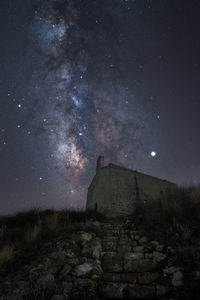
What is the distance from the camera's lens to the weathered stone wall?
45.8 ft

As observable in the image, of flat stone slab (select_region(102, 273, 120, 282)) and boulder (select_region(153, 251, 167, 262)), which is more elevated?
boulder (select_region(153, 251, 167, 262))

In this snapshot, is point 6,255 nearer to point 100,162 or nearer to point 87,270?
point 87,270

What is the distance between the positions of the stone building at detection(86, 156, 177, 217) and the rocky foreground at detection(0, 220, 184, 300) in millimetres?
7406

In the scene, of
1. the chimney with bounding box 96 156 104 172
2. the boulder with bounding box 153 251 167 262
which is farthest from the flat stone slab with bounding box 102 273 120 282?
the chimney with bounding box 96 156 104 172

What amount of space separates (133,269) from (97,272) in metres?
0.95

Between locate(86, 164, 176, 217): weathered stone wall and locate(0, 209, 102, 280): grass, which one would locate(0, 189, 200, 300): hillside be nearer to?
locate(0, 209, 102, 280): grass

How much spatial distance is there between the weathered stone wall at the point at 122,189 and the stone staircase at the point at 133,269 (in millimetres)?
6922

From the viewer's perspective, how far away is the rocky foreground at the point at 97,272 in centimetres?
360

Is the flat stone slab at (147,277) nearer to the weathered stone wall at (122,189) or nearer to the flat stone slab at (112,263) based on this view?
the flat stone slab at (112,263)

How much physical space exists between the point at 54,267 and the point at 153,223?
4.49 metres

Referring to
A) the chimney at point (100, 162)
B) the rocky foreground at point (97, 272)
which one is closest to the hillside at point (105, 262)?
the rocky foreground at point (97, 272)

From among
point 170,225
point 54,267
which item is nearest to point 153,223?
point 170,225

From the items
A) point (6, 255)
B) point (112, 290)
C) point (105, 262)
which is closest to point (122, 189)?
point (105, 262)

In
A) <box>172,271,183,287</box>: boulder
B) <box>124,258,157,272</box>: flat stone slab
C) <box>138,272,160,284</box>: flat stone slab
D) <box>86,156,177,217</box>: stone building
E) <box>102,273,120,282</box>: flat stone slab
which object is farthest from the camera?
<box>86,156,177,217</box>: stone building
